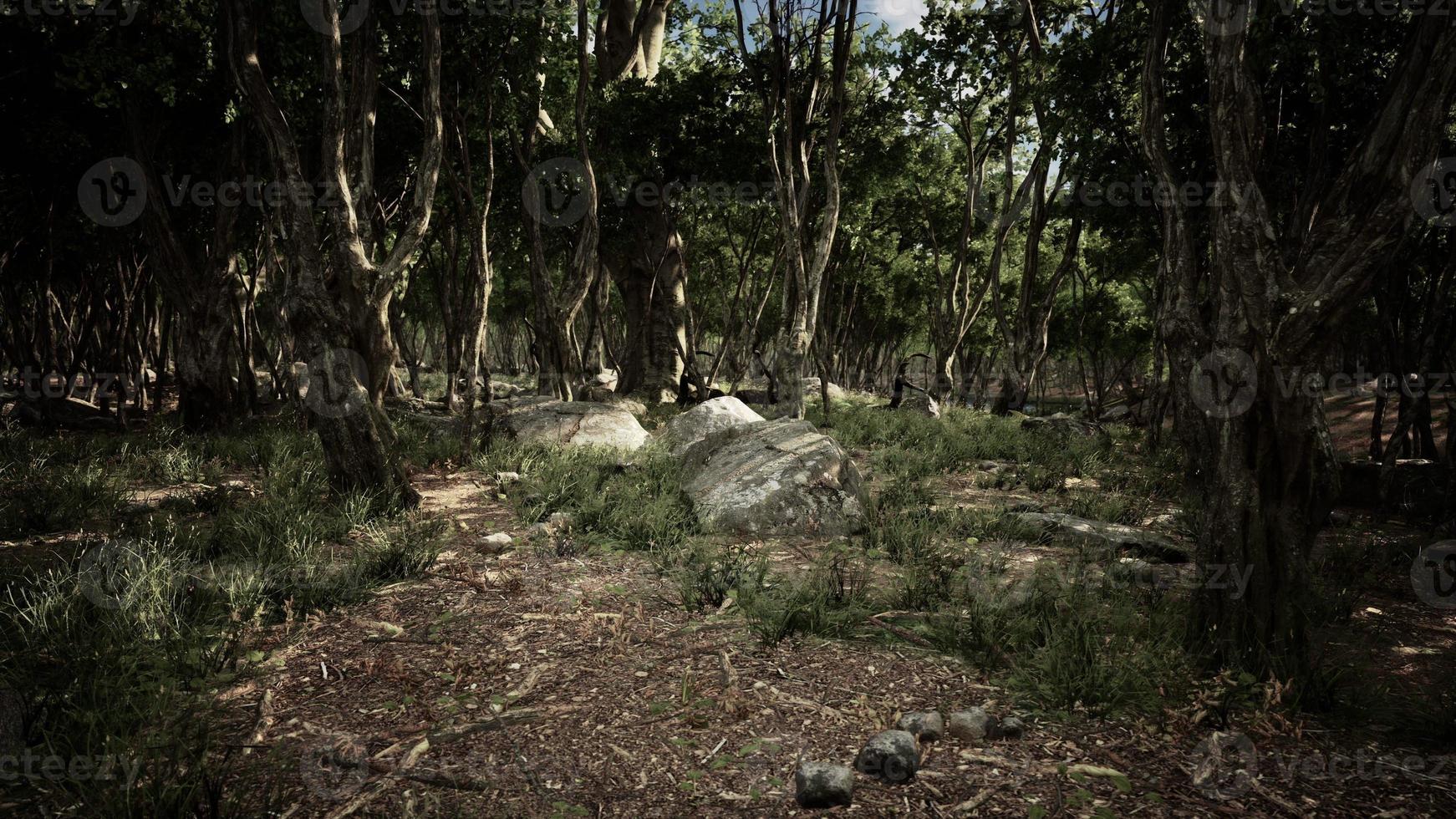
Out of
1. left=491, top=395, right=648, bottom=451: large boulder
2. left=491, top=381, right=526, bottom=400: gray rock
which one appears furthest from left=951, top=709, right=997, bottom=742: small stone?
left=491, top=381, right=526, bottom=400: gray rock

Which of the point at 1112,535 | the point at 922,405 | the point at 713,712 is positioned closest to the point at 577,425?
the point at 1112,535

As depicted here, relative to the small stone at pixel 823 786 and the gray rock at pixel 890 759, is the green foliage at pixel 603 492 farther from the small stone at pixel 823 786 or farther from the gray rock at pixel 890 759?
the small stone at pixel 823 786

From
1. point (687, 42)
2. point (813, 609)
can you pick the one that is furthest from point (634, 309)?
point (813, 609)

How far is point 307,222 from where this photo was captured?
6125 mm

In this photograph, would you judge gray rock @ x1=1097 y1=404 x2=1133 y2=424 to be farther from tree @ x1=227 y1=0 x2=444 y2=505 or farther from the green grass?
the green grass

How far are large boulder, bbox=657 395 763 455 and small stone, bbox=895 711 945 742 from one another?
6844mm

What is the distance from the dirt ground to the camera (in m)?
2.71

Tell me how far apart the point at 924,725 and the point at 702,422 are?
7565mm

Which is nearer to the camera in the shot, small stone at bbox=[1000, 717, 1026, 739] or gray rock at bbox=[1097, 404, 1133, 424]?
small stone at bbox=[1000, 717, 1026, 739]

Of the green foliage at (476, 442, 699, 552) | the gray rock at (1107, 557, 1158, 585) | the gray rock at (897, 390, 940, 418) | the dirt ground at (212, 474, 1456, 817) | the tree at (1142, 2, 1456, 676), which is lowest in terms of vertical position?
the dirt ground at (212, 474, 1456, 817)

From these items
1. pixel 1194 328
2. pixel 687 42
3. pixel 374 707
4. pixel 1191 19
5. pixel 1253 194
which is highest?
pixel 687 42

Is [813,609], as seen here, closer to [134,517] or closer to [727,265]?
[134,517]

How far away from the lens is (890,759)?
288 cm

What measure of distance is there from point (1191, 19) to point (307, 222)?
34.1 feet
